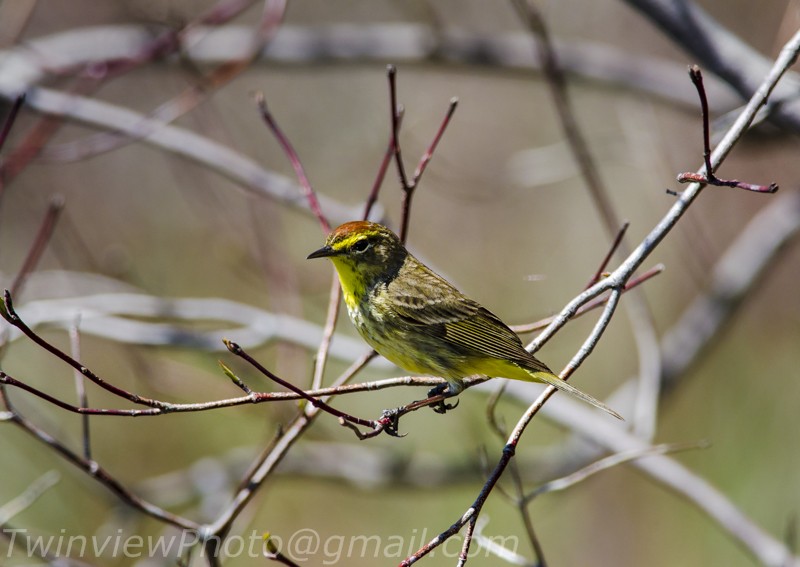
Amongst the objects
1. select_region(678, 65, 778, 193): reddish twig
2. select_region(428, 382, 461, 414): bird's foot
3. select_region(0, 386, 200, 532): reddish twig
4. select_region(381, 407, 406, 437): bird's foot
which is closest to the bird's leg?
select_region(428, 382, 461, 414): bird's foot

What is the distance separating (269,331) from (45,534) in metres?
1.71

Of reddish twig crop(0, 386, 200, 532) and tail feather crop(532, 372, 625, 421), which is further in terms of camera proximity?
tail feather crop(532, 372, 625, 421)

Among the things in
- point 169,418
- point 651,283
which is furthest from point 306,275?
point 651,283

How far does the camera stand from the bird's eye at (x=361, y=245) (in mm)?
3492

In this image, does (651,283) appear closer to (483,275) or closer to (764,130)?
(483,275)

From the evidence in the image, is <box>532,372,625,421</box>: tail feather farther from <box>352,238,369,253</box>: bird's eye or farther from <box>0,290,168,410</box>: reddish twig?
<box>0,290,168,410</box>: reddish twig

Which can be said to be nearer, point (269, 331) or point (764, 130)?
point (269, 331)

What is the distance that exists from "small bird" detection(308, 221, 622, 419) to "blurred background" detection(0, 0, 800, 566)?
1.34 feet

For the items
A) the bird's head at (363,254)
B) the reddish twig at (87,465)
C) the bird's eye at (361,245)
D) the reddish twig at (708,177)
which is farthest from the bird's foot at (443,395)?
the reddish twig at (708,177)

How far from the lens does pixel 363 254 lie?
357cm

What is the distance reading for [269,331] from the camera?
14.3ft

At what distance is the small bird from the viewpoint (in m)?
3.31

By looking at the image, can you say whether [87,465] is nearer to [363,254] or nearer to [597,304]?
[363,254]

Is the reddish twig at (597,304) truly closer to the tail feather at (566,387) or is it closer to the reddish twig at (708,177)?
the tail feather at (566,387)
